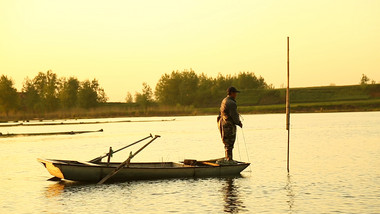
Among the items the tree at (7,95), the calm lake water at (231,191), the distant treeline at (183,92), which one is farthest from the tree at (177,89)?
the calm lake water at (231,191)

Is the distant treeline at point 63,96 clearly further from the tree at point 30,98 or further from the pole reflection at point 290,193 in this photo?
the pole reflection at point 290,193

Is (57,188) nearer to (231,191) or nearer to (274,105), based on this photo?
(231,191)

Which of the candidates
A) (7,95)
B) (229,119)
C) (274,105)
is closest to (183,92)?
(274,105)

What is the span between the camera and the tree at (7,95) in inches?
4847

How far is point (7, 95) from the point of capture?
404ft

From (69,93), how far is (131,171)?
121174 millimetres

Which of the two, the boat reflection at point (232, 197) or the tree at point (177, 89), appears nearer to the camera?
the boat reflection at point (232, 197)

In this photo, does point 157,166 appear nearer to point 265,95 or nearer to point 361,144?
point 361,144

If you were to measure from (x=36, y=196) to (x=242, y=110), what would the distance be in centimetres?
12007

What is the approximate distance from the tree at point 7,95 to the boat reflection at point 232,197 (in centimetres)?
10791

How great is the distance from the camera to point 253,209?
16891 millimetres

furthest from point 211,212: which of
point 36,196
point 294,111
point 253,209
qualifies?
point 294,111

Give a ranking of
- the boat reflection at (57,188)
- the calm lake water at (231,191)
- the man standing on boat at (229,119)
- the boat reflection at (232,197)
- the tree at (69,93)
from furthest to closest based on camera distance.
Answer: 1. the tree at (69,93)
2. the man standing on boat at (229,119)
3. the boat reflection at (57,188)
4. the calm lake water at (231,191)
5. the boat reflection at (232,197)

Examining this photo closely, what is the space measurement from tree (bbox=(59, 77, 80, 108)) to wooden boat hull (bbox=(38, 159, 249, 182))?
118157 millimetres
